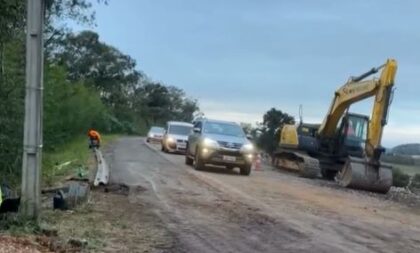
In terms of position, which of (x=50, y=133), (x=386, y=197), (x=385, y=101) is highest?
(x=385, y=101)

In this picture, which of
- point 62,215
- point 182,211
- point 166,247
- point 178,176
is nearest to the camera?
point 166,247

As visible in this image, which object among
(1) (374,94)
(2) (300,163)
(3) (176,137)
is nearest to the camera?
(1) (374,94)

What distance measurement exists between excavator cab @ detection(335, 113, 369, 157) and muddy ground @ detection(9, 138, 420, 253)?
8.56 meters

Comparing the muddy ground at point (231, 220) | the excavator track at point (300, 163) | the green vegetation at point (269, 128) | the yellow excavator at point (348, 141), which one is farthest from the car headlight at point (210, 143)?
the green vegetation at point (269, 128)

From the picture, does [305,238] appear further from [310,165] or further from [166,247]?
[310,165]

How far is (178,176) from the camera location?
2181 cm

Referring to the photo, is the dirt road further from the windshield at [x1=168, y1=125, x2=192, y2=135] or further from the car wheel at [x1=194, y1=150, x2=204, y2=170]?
the windshield at [x1=168, y1=125, x2=192, y2=135]

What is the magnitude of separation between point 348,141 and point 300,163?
2.19 meters

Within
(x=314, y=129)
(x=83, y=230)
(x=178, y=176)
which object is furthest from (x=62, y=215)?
(x=314, y=129)

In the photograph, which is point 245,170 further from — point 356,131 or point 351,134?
point 356,131

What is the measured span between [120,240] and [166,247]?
75 cm

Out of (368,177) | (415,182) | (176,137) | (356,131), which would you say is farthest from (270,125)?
(368,177)

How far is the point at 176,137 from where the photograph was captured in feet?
127

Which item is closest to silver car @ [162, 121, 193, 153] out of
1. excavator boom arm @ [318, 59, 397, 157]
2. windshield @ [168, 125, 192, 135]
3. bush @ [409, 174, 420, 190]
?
windshield @ [168, 125, 192, 135]
